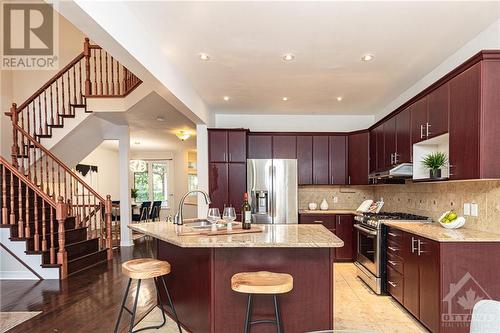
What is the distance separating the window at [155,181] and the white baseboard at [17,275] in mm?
7040

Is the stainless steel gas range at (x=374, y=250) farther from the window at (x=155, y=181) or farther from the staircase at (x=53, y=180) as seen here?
the window at (x=155, y=181)

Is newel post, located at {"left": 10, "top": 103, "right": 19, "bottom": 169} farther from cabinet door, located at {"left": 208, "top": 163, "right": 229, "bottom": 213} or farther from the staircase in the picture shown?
cabinet door, located at {"left": 208, "top": 163, "right": 229, "bottom": 213}

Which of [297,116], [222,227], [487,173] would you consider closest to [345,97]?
[297,116]

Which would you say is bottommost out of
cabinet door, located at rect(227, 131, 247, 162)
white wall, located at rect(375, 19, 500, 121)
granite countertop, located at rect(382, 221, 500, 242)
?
granite countertop, located at rect(382, 221, 500, 242)

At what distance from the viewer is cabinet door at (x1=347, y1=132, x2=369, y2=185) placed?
214 inches

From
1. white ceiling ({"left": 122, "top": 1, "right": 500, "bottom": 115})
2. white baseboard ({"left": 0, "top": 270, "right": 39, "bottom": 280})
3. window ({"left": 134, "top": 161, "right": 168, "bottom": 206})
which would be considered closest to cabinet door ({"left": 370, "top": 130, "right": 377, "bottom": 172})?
white ceiling ({"left": 122, "top": 1, "right": 500, "bottom": 115})

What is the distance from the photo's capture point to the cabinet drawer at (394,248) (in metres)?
3.35

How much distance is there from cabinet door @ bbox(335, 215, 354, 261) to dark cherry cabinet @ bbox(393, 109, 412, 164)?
1.63m

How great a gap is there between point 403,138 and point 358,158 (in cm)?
167

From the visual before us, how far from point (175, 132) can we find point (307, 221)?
408 cm

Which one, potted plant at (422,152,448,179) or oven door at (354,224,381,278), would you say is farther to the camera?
oven door at (354,224,381,278)

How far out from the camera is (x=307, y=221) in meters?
5.47

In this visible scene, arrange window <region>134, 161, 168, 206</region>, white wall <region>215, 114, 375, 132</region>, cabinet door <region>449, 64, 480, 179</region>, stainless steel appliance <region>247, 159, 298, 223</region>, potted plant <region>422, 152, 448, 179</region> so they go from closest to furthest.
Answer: cabinet door <region>449, 64, 480, 179</region>, potted plant <region>422, 152, 448, 179</region>, stainless steel appliance <region>247, 159, 298, 223</region>, white wall <region>215, 114, 375, 132</region>, window <region>134, 161, 168, 206</region>

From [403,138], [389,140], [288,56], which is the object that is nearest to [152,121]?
[288,56]
